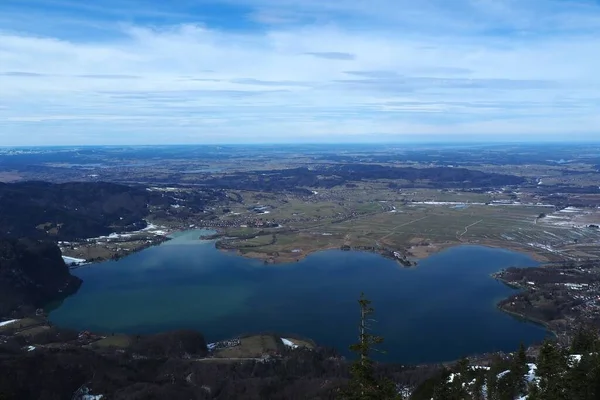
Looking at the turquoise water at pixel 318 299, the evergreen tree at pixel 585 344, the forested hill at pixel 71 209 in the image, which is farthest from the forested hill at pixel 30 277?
the evergreen tree at pixel 585 344

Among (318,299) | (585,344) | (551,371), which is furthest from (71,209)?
(551,371)

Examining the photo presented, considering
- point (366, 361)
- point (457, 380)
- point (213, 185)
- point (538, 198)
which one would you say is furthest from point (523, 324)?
A: point (213, 185)

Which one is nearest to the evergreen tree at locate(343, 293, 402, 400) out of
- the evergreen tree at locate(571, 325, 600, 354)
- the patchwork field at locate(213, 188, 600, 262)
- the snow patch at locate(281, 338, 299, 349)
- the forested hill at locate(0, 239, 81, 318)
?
the evergreen tree at locate(571, 325, 600, 354)

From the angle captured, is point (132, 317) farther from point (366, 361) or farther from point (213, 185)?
point (213, 185)

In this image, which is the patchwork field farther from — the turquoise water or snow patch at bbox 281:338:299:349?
snow patch at bbox 281:338:299:349

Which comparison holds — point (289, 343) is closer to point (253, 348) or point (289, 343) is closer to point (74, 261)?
point (253, 348)
